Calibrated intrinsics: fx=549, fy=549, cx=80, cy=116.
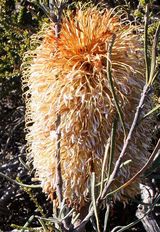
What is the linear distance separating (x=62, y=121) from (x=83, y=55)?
21 centimetres

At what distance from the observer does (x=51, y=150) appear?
5.49 feet

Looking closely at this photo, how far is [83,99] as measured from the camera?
1567 mm

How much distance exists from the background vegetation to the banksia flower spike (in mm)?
678

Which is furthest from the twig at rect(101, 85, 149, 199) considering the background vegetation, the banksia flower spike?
the background vegetation

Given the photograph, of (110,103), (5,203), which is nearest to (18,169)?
(5,203)

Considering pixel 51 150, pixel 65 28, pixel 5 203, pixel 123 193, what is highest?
pixel 65 28

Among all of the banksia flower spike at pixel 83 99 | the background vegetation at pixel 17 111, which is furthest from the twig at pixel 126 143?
the background vegetation at pixel 17 111

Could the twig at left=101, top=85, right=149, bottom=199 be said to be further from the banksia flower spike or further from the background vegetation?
the background vegetation

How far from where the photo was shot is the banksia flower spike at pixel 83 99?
5.22ft

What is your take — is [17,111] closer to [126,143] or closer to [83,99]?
[83,99]

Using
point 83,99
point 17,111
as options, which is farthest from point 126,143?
point 17,111

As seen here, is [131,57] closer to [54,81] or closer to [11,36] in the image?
[54,81]

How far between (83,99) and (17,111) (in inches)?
56.9

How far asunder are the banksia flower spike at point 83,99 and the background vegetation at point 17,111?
2.23 ft
